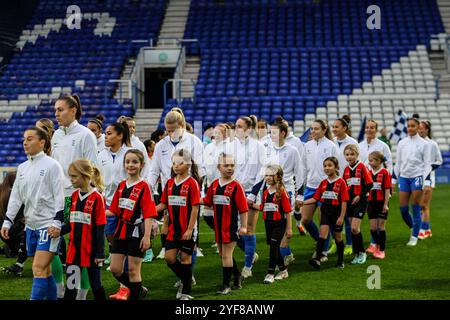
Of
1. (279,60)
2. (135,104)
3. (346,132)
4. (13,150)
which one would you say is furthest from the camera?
(279,60)

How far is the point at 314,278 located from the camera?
886cm

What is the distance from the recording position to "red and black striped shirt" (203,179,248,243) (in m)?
7.92

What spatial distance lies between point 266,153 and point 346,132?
4.94 ft

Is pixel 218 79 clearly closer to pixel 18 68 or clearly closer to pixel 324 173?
pixel 18 68

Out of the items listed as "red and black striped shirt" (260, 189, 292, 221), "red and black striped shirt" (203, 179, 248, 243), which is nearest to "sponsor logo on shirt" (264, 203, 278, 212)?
"red and black striped shirt" (260, 189, 292, 221)

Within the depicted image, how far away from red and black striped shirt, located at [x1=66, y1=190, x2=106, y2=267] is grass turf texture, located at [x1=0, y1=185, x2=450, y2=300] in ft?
4.55

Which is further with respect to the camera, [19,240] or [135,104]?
[135,104]

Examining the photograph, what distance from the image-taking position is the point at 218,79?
2852 centimetres

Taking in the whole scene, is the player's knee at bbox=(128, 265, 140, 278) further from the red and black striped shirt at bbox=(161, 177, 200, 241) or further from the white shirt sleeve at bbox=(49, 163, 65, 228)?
the white shirt sleeve at bbox=(49, 163, 65, 228)

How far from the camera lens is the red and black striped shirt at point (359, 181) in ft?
33.2

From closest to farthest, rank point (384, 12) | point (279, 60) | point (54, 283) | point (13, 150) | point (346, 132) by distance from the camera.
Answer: point (54, 283) < point (346, 132) < point (13, 150) < point (279, 60) < point (384, 12)

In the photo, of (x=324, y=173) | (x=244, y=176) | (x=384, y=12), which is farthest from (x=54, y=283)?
(x=384, y=12)

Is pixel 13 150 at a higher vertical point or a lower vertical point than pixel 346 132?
higher
